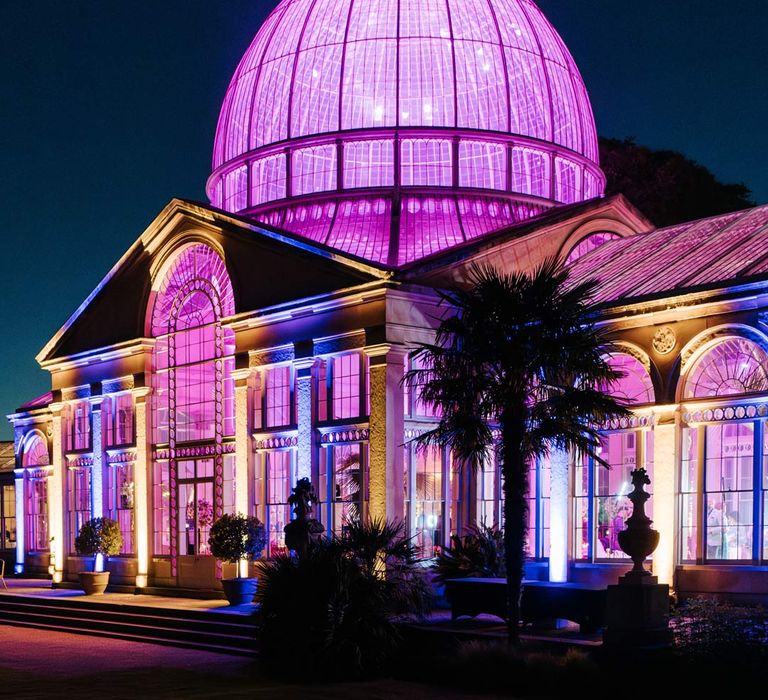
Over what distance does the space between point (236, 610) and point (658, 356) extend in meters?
9.63

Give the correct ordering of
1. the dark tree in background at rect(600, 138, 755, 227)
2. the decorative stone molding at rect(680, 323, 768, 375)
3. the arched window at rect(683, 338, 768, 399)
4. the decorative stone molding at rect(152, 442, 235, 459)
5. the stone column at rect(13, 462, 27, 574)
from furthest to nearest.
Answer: the dark tree in background at rect(600, 138, 755, 227) → the stone column at rect(13, 462, 27, 574) → the decorative stone molding at rect(152, 442, 235, 459) → the arched window at rect(683, 338, 768, 399) → the decorative stone molding at rect(680, 323, 768, 375)

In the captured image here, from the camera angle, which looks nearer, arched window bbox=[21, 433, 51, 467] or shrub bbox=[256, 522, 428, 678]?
shrub bbox=[256, 522, 428, 678]

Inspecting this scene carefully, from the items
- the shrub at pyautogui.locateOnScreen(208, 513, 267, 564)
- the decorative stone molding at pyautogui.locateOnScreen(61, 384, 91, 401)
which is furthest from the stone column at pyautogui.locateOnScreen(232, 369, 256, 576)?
the decorative stone molding at pyautogui.locateOnScreen(61, 384, 91, 401)

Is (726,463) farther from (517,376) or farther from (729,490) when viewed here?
(517,376)

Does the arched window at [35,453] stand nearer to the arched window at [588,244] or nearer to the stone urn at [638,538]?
the arched window at [588,244]

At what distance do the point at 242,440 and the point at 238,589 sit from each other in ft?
13.3

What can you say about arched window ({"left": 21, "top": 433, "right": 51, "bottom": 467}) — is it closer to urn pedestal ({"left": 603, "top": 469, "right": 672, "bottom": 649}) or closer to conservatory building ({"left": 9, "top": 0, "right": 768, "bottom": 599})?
conservatory building ({"left": 9, "top": 0, "right": 768, "bottom": 599})

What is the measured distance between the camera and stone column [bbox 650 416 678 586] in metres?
21.8

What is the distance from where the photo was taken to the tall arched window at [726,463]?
21234mm

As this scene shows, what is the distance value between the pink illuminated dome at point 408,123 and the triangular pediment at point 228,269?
1.74 meters

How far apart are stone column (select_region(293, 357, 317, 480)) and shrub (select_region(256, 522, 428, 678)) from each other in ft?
22.5

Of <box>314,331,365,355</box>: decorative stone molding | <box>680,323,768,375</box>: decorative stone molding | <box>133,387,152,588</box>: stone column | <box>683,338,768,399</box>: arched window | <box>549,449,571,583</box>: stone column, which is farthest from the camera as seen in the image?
<box>133,387,152,588</box>: stone column

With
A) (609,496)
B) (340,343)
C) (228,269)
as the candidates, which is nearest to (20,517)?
(228,269)

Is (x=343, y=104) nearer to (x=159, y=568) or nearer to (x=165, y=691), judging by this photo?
(x=159, y=568)
